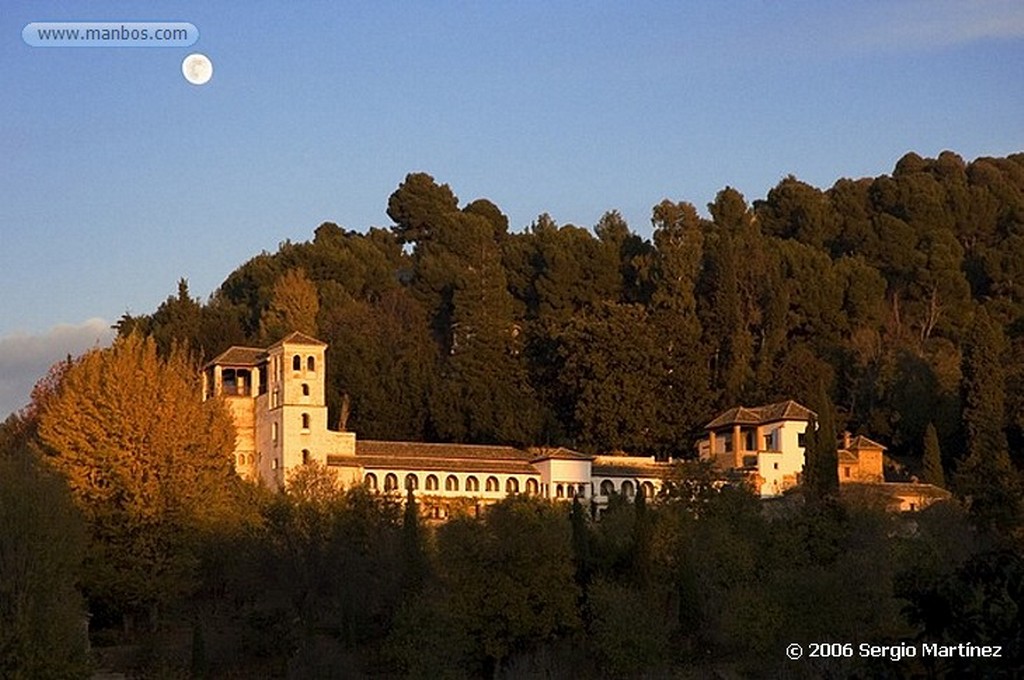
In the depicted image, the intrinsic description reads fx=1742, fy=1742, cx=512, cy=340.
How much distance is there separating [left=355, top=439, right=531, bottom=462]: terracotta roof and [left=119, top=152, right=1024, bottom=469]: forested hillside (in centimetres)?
235

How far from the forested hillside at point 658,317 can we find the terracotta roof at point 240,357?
8.44ft

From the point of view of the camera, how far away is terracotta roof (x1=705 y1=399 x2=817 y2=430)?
4872cm

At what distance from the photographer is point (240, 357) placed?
4984 centimetres

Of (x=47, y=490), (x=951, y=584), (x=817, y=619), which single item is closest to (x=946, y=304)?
(x=817, y=619)

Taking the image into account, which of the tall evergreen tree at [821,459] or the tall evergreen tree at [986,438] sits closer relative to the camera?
the tall evergreen tree at [986,438]

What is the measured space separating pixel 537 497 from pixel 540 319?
1323cm

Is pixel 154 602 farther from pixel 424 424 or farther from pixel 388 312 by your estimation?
pixel 388 312

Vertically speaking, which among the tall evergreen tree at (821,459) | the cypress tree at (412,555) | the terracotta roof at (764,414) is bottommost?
the cypress tree at (412,555)

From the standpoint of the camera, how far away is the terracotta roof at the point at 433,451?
47.9m

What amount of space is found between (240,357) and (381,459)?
18.8ft

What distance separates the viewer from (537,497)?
44.3 metres

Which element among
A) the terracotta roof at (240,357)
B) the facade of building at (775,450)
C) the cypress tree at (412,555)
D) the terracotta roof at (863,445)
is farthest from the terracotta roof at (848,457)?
the terracotta roof at (240,357)

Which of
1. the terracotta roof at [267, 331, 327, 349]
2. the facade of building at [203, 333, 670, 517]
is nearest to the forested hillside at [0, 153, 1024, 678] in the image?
the facade of building at [203, 333, 670, 517]

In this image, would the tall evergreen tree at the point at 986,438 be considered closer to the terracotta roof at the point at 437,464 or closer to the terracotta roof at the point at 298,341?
the terracotta roof at the point at 437,464
